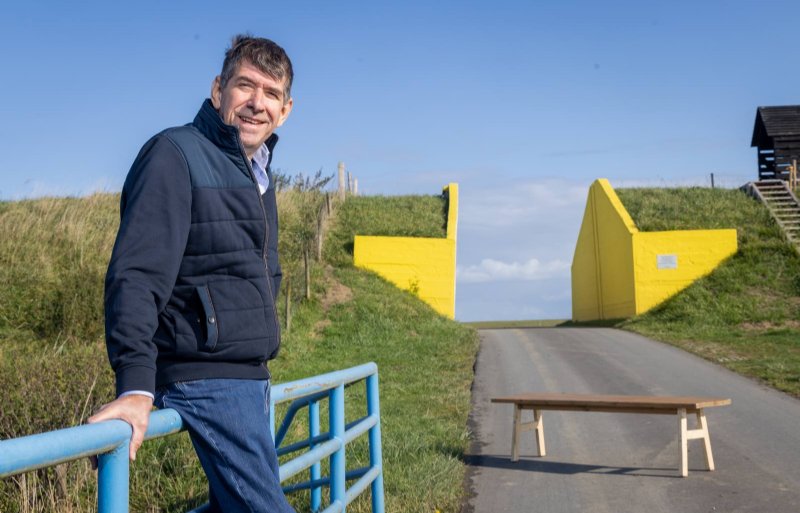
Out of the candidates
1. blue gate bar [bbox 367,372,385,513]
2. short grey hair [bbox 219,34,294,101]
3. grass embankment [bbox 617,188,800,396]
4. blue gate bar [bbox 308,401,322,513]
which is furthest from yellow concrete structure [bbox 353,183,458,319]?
short grey hair [bbox 219,34,294,101]

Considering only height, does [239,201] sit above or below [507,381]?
above

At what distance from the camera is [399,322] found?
69.1 feet

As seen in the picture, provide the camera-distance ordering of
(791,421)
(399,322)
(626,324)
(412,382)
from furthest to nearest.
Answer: (626,324) → (399,322) → (412,382) → (791,421)

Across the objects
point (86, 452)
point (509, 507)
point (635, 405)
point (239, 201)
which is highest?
point (239, 201)

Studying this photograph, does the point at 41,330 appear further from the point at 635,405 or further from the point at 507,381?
the point at 635,405

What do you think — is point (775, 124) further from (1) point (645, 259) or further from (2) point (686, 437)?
(2) point (686, 437)

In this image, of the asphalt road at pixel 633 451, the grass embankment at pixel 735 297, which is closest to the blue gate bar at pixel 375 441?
the asphalt road at pixel 633 451

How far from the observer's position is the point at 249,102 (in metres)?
2.78

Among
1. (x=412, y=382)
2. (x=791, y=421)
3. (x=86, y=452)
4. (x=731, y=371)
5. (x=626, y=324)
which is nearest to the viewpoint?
(x=86, y=452)

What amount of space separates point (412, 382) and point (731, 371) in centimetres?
530

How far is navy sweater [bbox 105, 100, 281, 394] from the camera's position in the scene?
224 centimetres

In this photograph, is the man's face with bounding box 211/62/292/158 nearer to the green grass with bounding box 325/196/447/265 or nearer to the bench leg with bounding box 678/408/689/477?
the bench leg with bounding box 678/408/689/477

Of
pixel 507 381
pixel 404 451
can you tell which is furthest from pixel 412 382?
pixel 404 451

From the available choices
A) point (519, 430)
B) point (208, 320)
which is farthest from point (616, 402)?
point (208, 320)
